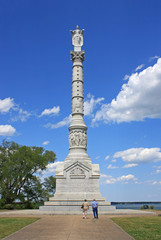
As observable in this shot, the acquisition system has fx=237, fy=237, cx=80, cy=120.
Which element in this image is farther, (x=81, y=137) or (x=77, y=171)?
(x=81, y=137)

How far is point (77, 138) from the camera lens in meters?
28.1

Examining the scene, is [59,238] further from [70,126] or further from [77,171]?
[70,126]

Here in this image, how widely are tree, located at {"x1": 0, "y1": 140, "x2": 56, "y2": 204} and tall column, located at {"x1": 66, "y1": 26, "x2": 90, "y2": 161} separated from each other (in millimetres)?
8994

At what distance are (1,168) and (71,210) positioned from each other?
1455 centimetres

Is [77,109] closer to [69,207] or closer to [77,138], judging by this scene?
[77,138]

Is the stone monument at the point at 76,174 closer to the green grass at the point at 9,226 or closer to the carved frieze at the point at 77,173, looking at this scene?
the carved frieze at the point at 77,173

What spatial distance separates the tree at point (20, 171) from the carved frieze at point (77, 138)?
867 cm

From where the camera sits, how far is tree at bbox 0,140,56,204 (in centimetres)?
3284

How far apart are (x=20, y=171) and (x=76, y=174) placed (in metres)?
11.1

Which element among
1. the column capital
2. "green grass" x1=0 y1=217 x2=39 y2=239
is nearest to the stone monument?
the column capital

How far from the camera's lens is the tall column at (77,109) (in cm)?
2788

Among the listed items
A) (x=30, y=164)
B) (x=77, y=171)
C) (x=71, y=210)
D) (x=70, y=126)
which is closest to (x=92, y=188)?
(x=77, y=171)

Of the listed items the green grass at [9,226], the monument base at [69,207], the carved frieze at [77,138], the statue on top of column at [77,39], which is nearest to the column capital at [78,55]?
the statue on top of column at [77,39]

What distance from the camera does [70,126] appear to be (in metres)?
28.8
